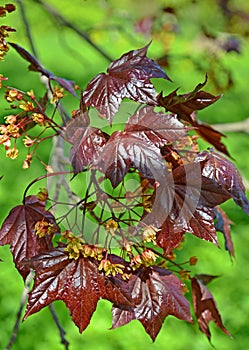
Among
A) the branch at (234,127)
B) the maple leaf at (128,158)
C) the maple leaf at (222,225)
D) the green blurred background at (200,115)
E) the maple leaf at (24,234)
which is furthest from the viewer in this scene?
the branch at (234,127)

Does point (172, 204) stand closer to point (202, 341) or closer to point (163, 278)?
point (163, 278)

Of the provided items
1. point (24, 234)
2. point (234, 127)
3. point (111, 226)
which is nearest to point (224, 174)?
point (111, 226)

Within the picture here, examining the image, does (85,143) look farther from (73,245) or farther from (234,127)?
(234,127)

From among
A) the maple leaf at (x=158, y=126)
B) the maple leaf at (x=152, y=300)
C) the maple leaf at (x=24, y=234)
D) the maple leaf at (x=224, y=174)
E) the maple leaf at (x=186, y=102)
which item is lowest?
the maple leaf at (x=152, y=300)

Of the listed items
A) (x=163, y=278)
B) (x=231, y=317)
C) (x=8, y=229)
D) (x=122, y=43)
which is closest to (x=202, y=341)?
(x=231, y=317)

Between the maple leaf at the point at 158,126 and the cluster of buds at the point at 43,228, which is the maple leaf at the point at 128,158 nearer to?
the maple leaf at the point at 158,126

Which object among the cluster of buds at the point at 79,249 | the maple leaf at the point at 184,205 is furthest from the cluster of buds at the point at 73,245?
the maple leaf at the point at 184,205

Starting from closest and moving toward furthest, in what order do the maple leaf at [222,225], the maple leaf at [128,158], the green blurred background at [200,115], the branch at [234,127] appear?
the maple leaf at [128,158] < the maple leaf at [222,225] < the green blurred background at [200,115] < the branch at [234,127]

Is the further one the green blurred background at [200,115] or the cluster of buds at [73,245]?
the green blurred background at [200,115]
